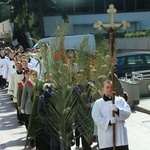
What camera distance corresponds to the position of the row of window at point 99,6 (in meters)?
46.2

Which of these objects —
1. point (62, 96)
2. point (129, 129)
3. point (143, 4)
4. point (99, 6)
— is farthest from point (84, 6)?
point (62, 96)

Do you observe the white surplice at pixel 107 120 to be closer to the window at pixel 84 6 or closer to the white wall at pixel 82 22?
the white wall at pixel 82 22

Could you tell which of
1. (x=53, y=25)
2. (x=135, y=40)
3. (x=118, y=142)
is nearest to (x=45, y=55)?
(x=118, y=142)

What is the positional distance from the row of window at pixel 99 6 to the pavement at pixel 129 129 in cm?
3165

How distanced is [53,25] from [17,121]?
3401cm

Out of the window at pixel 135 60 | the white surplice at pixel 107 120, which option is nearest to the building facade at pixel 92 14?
the window at pixel 135 60

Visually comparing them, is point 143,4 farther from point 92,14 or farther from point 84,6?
point 84,6

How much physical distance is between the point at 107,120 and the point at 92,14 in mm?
40523

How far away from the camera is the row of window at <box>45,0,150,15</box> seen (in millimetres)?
46188

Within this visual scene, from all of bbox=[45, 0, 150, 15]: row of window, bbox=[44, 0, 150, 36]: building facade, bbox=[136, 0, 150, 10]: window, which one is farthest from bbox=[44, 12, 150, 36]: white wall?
bbox=[136, 0, 150, 10]: window

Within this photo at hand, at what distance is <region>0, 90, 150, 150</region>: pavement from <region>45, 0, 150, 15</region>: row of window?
31.7 m

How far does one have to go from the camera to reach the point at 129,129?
36.3ft

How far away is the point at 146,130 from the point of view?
10.8 metres

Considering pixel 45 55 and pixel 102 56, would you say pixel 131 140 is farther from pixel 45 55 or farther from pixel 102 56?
pixel 45 55
